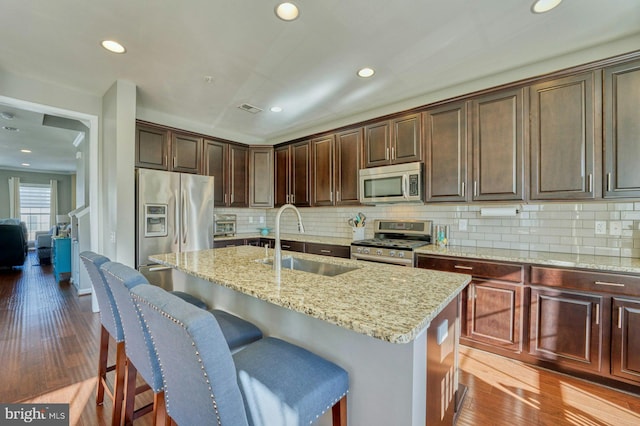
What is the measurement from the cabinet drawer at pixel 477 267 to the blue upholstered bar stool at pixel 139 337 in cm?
182

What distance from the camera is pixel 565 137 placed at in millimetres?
2328

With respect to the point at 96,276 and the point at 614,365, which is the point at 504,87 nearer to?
the point at 614,365

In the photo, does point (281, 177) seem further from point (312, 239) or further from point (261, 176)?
point (312, 239)

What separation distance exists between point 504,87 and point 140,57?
10.8ft

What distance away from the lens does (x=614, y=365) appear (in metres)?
1.95

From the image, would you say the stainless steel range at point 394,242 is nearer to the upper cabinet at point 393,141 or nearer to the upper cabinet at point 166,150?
the upper cabinet at point 393,141

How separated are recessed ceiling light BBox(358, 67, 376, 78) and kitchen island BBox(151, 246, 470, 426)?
198cm

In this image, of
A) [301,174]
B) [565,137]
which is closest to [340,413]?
[565,137]

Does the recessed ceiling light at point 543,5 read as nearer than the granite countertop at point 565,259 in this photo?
Yes

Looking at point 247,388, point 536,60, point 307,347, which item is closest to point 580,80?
point 536,60

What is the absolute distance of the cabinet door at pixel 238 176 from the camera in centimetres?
446

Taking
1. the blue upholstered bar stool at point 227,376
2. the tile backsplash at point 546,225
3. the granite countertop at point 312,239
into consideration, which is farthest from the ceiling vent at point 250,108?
the blue upholstered bar stool at point 227,376

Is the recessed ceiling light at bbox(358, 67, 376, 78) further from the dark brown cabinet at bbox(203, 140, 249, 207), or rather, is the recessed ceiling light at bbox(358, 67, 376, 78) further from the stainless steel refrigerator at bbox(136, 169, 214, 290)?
the dark brown cabinet at bbox(203, 140, 249, 207)

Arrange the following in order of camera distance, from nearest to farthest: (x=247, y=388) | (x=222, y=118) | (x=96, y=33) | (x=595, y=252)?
1. (x=247, y=388)
2. (x=96, y=33)
3. (x=595, y=252)
4. (x=222, y=118)
